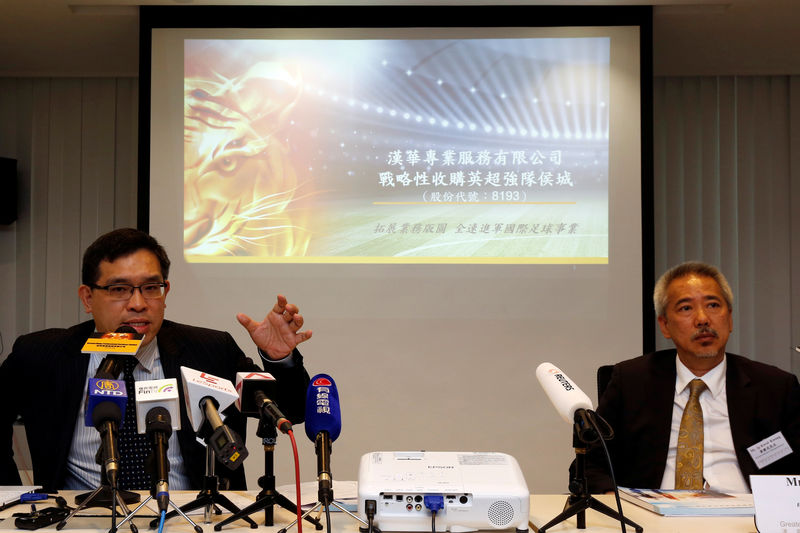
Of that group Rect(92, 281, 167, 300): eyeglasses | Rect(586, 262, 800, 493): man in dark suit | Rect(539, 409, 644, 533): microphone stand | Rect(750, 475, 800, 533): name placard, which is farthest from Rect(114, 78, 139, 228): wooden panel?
Rect(750, 475, 800, 533): name placard

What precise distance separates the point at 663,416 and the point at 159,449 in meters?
1.72

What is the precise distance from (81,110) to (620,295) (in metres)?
4.04

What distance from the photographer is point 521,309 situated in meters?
4.27

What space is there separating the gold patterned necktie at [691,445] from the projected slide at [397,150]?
1771 mm

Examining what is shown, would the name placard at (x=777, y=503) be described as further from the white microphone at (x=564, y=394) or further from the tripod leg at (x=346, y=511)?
the tripod leg at (x=346, y=511)

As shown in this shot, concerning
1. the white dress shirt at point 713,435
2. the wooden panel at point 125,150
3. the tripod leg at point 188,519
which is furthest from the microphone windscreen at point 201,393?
the wooden panel at point 125,150

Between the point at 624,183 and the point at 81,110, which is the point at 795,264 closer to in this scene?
the point at 624,183

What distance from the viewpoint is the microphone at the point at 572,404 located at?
5.08 feet

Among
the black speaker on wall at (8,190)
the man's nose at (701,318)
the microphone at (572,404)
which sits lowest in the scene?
the microphone at (572,404)

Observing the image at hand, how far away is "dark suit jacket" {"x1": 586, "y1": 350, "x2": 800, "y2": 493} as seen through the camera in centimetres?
244

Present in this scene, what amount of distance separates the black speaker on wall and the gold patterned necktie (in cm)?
481

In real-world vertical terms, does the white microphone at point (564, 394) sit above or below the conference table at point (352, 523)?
above

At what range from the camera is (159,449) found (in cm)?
144

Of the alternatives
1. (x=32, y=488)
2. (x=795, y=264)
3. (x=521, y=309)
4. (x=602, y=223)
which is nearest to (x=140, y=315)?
(x=32, y=488)
